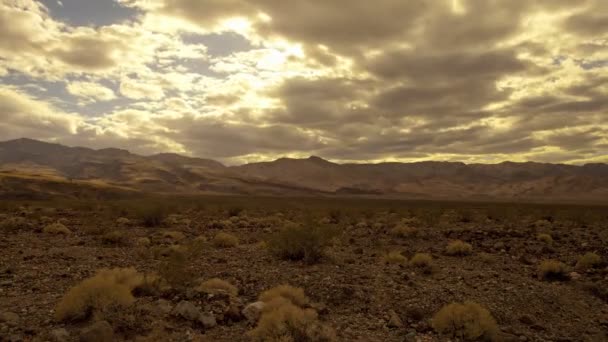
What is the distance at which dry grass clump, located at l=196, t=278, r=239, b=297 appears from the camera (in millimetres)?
10352

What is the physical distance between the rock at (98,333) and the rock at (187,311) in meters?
1.50

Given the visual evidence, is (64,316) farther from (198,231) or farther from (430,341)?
(198,231)

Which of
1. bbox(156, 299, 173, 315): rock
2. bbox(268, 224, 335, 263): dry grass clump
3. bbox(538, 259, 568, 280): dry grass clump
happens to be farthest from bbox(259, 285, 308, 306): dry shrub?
bbox(538, 259, 568, 280): dry grass clump

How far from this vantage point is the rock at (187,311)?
8961 millimetres

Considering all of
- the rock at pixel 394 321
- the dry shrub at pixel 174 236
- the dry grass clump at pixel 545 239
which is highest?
the dry grass clump at pixel 545 239

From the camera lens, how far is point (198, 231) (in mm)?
25141

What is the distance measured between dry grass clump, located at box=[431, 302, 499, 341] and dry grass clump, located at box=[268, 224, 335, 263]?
650 centimetres

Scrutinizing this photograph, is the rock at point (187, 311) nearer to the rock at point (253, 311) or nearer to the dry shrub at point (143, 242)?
the rock at point (253, 311)

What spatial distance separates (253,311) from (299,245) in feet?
20.0

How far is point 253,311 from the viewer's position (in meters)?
9.30

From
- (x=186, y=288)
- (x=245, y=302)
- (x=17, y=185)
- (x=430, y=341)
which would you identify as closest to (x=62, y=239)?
(x=186, y=288)

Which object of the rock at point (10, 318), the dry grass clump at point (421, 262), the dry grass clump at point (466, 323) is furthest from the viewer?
the dry grass clump at point (421, 262)

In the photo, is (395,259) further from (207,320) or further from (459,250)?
(207,320)

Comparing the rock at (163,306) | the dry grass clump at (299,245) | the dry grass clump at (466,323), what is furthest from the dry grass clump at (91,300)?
the dry grass clump at (299,245)
